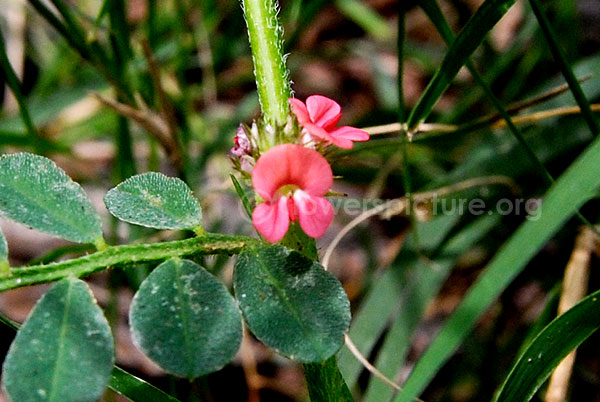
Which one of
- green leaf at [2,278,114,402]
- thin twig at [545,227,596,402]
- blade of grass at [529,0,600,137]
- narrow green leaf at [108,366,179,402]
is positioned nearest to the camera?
green leaf at [2,278,114,402]

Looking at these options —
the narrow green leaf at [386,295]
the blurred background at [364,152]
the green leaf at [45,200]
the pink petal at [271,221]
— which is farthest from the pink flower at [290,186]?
the narrow green leaf at [386,295]

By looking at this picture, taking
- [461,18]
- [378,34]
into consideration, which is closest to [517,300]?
[461,18]

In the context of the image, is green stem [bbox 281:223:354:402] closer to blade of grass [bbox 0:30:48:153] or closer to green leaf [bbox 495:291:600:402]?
green leaf [bbox 495:291:600:402]

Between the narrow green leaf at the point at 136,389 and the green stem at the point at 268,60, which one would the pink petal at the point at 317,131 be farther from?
the narrow green leaf at the point at 136,389

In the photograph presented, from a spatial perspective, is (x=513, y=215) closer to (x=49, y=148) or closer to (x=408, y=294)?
(x=408, y=294)

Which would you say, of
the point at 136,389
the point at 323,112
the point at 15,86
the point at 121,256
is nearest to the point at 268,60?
the point at 323,112

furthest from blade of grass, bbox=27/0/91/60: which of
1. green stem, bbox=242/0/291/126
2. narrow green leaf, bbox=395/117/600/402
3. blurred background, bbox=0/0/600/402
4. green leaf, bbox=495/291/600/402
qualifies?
green leaf, bbox=495/291/600/402
